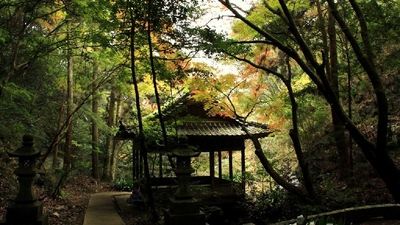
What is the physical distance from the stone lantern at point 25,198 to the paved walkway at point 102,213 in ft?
8.92

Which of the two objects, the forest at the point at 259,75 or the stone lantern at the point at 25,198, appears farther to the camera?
the forest at the point at 259,75

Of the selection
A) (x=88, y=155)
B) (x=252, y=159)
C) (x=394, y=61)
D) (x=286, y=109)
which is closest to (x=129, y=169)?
(x=88, y=155)

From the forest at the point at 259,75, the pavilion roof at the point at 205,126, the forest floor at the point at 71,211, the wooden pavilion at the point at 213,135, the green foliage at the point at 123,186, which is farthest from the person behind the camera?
the green foliage at the point at 123,186

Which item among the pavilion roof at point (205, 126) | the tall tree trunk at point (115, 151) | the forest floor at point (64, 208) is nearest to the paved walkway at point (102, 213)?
the forest floor at point (64, 208)

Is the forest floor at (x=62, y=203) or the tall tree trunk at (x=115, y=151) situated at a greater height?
the tall tree trunk at (x=115, y=151)

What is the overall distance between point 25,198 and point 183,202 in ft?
9.06

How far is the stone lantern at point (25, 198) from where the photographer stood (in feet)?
16.5

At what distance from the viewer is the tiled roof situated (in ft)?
35.4

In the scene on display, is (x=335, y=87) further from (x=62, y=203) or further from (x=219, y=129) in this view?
(x=62, y=203)

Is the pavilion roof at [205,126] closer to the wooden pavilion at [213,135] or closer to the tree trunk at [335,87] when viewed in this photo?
the wooden pavilion at [213,135]

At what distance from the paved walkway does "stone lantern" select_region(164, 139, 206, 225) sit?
105 inches

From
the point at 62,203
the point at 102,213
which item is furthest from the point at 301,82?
the point at 62,203

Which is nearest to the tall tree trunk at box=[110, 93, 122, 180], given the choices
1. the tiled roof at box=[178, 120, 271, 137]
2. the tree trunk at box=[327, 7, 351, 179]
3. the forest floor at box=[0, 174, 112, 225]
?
the forest floor at box=[0, 174, 112, 225]

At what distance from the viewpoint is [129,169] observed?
2112 cm
